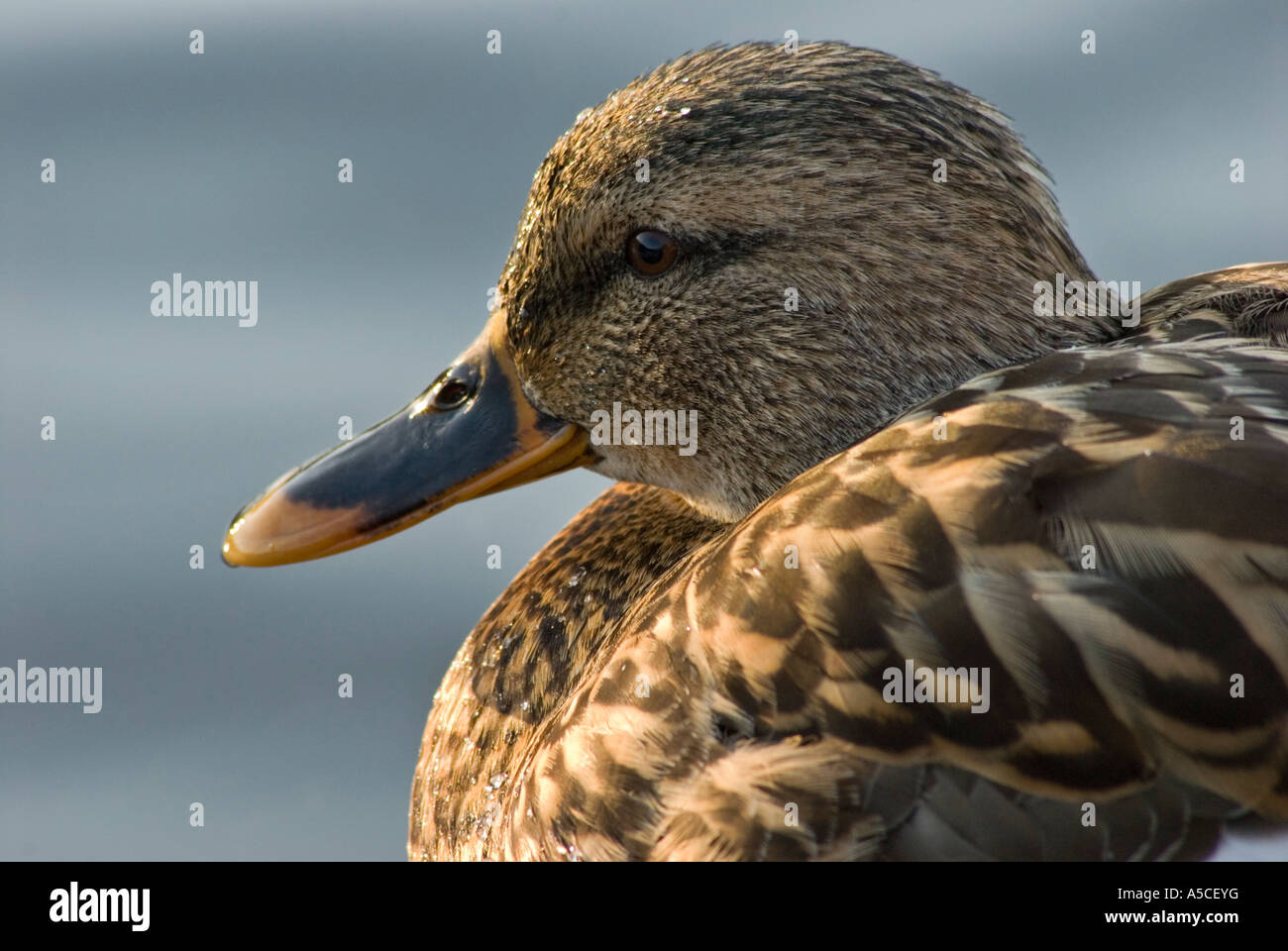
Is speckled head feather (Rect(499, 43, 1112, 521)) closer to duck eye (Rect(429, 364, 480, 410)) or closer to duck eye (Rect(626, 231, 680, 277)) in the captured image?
duck eye (Rect(626, 231, 680, 277))

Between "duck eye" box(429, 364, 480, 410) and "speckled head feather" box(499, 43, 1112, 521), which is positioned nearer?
"speckled head feather" box(499, 43, 1112, 521)

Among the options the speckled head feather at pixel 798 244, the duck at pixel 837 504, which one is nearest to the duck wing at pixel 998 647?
the duck at pixel 837 504

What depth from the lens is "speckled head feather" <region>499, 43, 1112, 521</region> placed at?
2168 millimetres

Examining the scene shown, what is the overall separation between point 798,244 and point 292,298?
180 centimetres

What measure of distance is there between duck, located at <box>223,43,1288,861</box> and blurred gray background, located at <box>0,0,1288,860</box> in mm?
727

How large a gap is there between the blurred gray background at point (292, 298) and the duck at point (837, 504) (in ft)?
2.39

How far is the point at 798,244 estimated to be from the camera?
2.21m

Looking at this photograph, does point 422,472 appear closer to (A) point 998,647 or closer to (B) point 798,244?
(B) point 798,244

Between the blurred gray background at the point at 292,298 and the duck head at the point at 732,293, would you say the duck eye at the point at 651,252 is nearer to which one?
the duck head at the point at 732,293

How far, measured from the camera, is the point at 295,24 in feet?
13.7

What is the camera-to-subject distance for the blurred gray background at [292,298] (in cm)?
313

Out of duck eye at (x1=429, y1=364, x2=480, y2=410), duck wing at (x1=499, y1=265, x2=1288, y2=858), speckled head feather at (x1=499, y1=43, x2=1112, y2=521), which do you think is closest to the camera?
duck wing at (x1=499, y1=265, x2=1288, y2=858)

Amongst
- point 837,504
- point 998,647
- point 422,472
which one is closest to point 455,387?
point 422,472

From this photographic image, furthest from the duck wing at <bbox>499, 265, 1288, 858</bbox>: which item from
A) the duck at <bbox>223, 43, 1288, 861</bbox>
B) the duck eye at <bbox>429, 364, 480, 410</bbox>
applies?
the duck eye at <bbox>429, 364, 480, 410</bbox>
